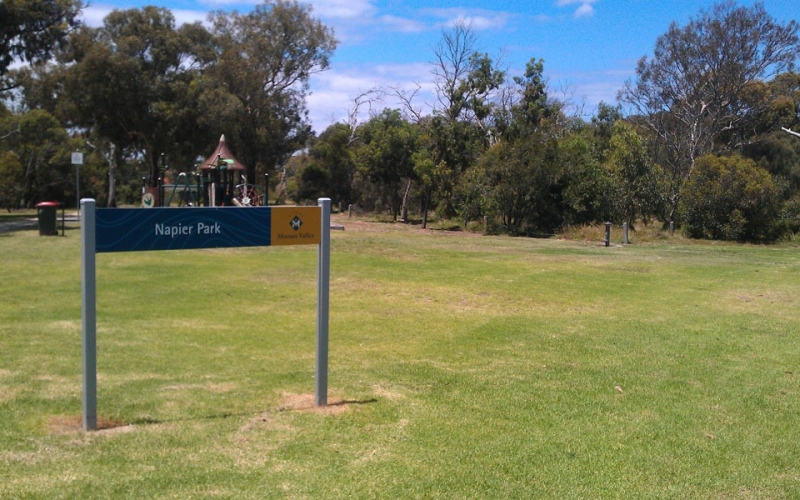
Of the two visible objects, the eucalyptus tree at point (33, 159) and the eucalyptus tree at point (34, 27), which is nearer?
the eucalyptus tree at point (34, 27)

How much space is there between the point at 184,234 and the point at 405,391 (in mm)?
2608

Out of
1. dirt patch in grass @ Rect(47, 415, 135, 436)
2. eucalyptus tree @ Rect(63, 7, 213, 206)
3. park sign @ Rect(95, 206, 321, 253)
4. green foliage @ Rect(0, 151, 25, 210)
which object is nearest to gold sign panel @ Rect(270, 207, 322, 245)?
park sign @ Rect(95, 206, 321, 253)

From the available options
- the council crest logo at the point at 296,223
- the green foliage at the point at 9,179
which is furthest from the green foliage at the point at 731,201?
the green foliage at the point at 9,179

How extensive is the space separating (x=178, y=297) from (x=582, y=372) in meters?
7.48

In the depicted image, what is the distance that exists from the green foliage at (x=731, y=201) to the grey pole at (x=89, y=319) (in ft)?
96.8

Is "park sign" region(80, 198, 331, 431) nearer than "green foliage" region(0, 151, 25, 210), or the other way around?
"park sign" region(80, 198, 331, 431)

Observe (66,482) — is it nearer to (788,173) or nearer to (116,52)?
(116,52)

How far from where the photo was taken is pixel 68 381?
6.88 metres

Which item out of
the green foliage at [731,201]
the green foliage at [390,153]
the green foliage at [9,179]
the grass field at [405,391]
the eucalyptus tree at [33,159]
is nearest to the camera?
the grass field at [405,391]

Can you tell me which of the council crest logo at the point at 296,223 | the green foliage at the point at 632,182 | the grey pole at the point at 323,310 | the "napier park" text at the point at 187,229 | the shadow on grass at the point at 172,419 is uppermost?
the green foliage at the point at 632,182

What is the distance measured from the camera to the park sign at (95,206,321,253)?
17.3 ft

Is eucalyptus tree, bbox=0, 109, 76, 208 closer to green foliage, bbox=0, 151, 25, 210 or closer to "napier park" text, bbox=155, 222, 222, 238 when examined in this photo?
green foliage, bbox=0, 151, 25, 210

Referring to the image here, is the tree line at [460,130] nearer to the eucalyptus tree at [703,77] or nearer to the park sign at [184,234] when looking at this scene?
the eucalyptus tree at [703,77]

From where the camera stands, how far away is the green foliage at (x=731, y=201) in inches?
1171
